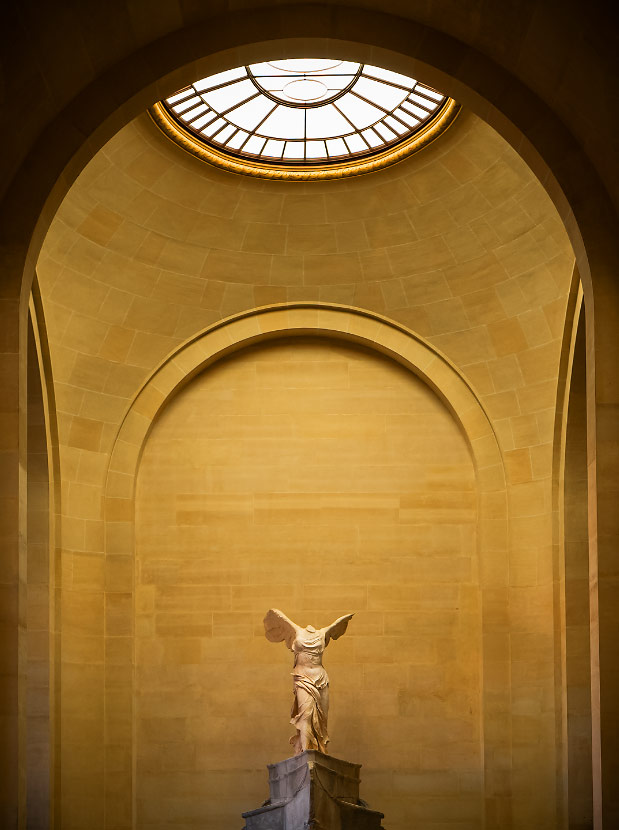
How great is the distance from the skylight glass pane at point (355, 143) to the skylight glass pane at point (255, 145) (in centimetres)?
119

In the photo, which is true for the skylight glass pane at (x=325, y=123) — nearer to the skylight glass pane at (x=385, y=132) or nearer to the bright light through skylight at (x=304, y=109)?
the bright light through skylight at (x=304, y=109)

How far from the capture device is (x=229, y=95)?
57.0 feet

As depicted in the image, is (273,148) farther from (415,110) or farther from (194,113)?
(415,110)

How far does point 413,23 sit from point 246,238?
6.55m

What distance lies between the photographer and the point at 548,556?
1820cm

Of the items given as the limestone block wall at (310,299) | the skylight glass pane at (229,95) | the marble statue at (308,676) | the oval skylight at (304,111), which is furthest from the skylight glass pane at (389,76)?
the marble statue at (308,676)

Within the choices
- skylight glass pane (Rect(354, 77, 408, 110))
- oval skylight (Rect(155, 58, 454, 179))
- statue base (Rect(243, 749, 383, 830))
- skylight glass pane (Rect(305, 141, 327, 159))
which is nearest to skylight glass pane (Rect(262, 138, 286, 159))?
oval skylight (Rect(155, 58, 454, 179))

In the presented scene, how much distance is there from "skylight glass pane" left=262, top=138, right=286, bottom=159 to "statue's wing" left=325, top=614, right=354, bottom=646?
6.55 m

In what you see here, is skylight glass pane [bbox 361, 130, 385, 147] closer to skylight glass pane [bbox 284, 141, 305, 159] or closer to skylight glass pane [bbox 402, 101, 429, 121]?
skylight glass pane [bbox 402, 101, 429, 121]

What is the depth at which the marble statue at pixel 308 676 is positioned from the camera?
54.4 feet

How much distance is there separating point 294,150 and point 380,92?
5.73ft

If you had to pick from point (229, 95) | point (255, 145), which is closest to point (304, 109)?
point (255, 145)

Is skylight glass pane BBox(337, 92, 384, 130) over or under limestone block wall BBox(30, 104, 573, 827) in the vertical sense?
over

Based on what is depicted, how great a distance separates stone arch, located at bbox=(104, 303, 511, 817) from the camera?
1805cm
